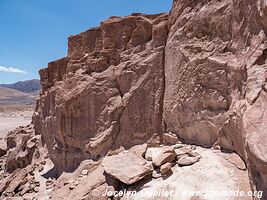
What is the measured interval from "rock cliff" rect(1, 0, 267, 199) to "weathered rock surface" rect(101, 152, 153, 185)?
6 cm

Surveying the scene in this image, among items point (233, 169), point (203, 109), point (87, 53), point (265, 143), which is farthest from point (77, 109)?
point (265, 143)

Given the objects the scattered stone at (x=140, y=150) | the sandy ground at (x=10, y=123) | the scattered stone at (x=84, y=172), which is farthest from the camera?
the sandy ground at (x=10, y=123)

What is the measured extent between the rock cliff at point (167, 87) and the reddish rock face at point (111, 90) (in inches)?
1.3

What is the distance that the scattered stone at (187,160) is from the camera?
18.5 feet

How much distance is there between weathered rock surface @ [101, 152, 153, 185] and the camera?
19.1 ft

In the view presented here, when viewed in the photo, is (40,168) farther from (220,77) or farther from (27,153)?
(220,77)

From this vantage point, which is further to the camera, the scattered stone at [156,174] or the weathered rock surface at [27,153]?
the weathered rock surface at [27,153]

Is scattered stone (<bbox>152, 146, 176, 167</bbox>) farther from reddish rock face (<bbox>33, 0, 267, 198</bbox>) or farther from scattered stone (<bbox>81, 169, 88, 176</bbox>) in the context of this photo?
scattered stone (<bbox>81, 169, 88, 176</bbox>)

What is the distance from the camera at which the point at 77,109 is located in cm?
950

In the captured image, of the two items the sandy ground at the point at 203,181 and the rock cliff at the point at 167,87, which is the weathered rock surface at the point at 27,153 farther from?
the sandy ground at the point at 203,181

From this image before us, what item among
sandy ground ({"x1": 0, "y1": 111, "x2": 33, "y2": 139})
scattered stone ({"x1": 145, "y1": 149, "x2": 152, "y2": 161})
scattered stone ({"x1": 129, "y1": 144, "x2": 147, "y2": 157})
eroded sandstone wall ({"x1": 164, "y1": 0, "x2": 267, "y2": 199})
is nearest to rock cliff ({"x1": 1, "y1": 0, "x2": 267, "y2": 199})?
eroded sandstone wall ({"x1": 164, "y1": 0, "x2": 267, "y2": 199})

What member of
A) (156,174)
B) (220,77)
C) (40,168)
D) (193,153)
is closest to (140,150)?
(156,174)

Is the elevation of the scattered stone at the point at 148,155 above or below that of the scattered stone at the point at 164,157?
below

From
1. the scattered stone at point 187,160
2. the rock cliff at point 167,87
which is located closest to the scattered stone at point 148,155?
the rock cliff at point 167,87
